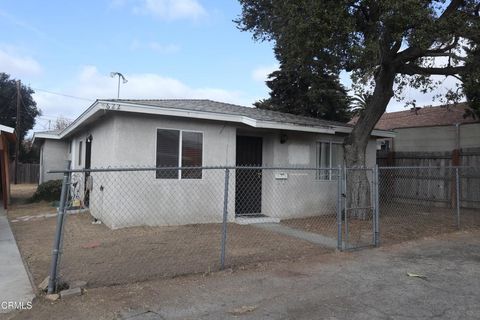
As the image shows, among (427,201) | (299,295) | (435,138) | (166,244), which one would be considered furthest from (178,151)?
(435,138)

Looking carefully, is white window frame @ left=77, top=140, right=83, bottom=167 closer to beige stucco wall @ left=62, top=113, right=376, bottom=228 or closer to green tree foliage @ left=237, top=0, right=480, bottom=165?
beige stucco wall @ left=62, top=113, right=376, bottom=228

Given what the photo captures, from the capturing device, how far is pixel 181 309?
189 inches

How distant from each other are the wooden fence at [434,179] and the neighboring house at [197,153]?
4.33 m

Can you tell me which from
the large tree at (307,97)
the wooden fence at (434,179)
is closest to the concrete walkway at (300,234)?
the wooden fence at (434,179)

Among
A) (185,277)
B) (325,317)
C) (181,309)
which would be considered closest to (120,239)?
(185,277)

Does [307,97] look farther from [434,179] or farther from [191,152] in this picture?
[191,152]

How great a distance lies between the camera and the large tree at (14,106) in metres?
37.6

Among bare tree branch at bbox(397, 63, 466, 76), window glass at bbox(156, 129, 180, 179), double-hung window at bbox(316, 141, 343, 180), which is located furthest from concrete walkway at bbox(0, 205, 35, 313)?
bare tree branch at bbox(397, 63, 466, 76)

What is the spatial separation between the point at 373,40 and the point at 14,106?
36553mm

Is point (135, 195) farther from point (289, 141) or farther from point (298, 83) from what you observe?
point (298, 83)

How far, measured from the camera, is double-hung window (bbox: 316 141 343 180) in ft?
43.6

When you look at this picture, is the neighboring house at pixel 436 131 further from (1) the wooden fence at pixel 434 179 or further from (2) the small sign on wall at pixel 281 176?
(2) the small sign on wall at pixel 281 176

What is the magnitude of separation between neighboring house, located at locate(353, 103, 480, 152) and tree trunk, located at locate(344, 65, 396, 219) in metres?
4.17

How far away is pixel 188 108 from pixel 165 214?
265cm
